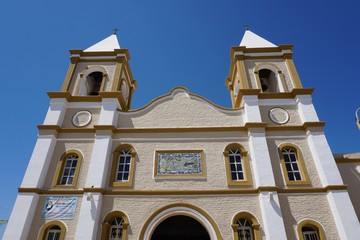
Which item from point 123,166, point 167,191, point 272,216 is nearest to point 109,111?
point 123,166

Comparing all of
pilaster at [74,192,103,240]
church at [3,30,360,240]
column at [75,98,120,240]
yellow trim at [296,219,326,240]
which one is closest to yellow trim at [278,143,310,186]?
church at [3,30,360,240]

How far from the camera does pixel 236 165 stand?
1244 cm

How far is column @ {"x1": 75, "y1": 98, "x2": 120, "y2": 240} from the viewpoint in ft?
34.6

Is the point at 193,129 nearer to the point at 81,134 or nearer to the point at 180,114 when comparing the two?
the point at 180,114

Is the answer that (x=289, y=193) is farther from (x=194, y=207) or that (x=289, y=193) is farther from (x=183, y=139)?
(x=183, y=139)

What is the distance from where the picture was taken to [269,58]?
16.2 m

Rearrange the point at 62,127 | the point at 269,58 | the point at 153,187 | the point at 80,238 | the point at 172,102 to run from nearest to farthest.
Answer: the point at 80,238 → the point at 153,187 → the point at 62,127 → the point at 172,102 → the point at 269,58

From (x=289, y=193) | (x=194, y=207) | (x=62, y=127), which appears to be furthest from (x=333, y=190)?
(x=62, y=127)

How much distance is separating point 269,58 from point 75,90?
480 inches

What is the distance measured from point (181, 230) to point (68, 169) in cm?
624

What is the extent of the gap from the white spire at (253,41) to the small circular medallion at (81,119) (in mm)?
11161

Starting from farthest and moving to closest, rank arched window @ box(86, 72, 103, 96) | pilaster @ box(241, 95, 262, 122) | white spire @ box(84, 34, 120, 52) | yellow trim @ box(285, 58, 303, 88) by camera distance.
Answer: white spire @ box(84, 34, 120, 52)
arched window @ box(86, 72, 103, 96)
yellow trim @ box(285, 58, 303, 88)
pilaster @ box(241, 95, 262, 122)

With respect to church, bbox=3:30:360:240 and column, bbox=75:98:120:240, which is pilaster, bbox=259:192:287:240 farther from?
column, bbox=75:98:120:240

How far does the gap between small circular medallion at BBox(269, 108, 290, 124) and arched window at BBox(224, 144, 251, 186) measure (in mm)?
2620
